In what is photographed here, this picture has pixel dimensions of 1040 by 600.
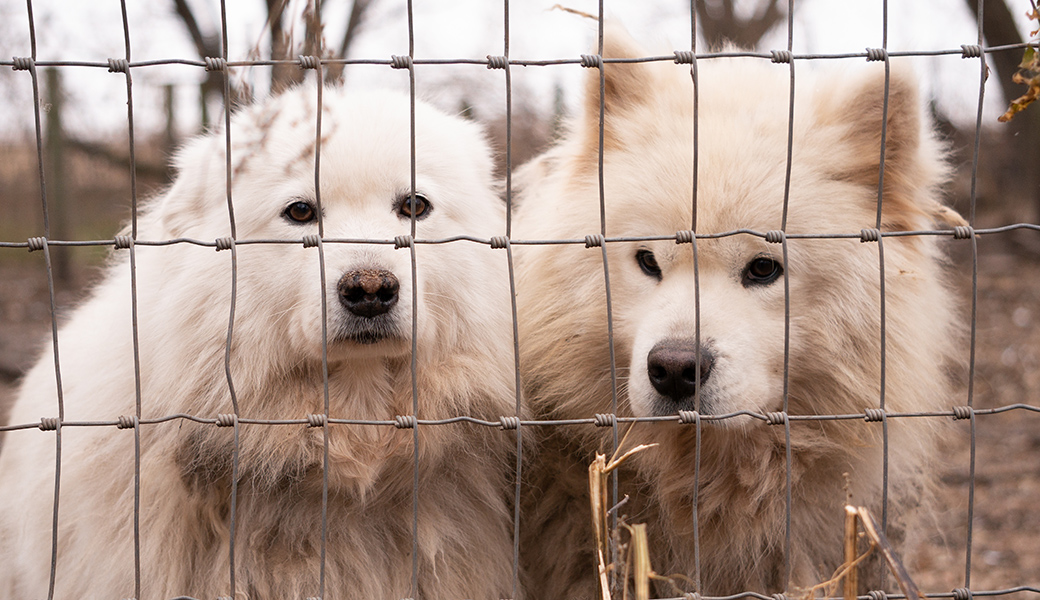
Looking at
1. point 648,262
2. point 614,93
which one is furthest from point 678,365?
point 614,93

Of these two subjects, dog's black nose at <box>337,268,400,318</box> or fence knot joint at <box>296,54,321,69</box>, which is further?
dog's black nose at <box>337,268,400,318</box>

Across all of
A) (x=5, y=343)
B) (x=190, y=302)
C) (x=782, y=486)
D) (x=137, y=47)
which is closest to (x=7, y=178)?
(x=5, y=343)

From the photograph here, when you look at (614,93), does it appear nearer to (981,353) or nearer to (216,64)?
(216,64)

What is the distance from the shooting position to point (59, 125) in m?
9.02

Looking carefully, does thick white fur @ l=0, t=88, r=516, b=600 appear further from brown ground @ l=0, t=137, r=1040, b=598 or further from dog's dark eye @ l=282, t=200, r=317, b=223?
brown ground @ l=0, t=137, r=1040, b=598

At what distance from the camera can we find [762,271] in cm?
277

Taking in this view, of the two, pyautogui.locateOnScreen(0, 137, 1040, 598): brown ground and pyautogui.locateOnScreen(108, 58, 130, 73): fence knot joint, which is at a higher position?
pyautogui.locateOnScreen(108, 58, 130, 73): fence knot joint

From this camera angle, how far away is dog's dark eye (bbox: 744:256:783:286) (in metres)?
2.77

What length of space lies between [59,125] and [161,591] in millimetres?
7822

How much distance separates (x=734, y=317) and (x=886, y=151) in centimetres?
73

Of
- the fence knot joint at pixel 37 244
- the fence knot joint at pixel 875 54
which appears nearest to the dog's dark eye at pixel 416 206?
the fence knot joint at pixel 37 244

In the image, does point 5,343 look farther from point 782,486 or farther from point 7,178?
point 782,486

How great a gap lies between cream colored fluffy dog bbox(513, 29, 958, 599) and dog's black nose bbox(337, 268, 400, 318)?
0.78m

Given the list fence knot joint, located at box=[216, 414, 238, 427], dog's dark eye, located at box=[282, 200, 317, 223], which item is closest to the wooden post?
dog's dark eye, located at box=[282, 200, 317, 223]
